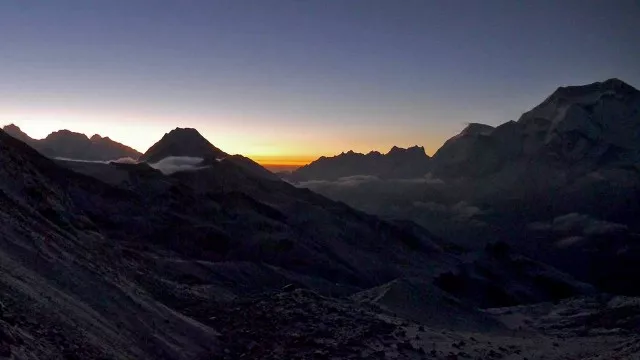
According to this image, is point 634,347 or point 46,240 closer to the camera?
point 634,347

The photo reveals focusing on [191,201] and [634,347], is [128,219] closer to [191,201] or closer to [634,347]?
[191,201]

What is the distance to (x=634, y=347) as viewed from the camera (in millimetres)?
40844

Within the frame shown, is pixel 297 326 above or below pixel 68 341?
below

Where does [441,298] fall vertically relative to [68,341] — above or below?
below

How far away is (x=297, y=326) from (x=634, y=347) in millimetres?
24598

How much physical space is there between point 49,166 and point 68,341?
114 m

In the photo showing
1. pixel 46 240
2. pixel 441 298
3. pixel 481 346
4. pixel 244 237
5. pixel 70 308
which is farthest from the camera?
pixel 244 237

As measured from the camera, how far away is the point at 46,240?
45281 mm

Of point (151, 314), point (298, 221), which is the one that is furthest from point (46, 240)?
point (298, 221)

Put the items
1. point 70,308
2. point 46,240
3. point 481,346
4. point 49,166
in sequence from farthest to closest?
1. point 49,166
2. point 481,346
3. point 46,240
4. point 70,308

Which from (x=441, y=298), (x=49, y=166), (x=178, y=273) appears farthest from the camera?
(x=49, y=166)

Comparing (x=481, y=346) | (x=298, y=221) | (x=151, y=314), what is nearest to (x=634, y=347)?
(x=481, y=346)

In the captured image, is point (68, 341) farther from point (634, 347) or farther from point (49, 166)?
point (49, 166)

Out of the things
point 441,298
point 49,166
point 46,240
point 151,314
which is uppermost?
point 49,166
